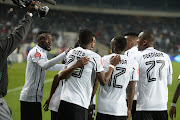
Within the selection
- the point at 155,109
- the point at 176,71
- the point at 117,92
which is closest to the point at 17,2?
the point at 117,92

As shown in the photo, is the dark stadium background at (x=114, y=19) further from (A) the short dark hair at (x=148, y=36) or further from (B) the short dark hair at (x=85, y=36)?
(B) the short dark hair at (x=85, y=36)

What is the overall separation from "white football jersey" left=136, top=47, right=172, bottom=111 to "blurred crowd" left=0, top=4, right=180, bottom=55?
31.5m

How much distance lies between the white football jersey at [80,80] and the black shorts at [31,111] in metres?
1.20

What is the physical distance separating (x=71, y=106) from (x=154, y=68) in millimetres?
1562

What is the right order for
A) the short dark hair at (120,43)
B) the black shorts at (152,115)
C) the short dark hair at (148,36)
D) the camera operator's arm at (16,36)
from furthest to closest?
the short dark hair at (148,36) → the black shorts at (152,115) → the short dark hair at (120,43) → the camera operator's arm at (16,36)

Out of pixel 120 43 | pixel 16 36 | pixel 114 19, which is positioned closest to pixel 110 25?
pixel 114 19

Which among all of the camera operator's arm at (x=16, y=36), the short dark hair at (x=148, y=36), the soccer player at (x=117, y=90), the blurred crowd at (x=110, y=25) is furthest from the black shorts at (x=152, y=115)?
the blurred crowd at (x=110, y=25)

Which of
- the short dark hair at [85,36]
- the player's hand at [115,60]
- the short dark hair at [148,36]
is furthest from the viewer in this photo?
the short dark hair at [148,36]

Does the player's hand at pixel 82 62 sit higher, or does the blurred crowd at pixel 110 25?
the blurred crowd at pixel 110 25

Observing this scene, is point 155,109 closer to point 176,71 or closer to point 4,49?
point 4,49

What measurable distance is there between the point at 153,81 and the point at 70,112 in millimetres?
1532

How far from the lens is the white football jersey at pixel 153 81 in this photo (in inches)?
189

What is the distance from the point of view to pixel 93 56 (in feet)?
13.5

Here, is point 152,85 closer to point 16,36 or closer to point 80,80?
point 80,80
